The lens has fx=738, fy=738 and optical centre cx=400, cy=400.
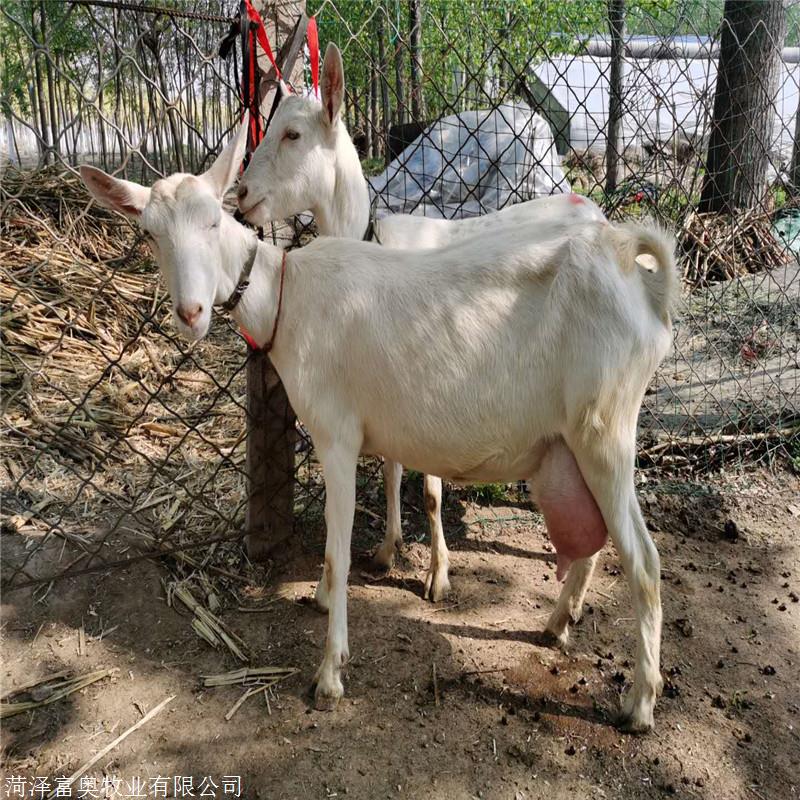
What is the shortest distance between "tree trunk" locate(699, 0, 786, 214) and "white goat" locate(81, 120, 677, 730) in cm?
252

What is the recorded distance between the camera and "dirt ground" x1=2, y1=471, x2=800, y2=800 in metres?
2.39

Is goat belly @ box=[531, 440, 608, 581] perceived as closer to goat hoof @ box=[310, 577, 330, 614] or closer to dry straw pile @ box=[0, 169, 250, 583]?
goat hoof @ box=[310, 577, 330, 614]

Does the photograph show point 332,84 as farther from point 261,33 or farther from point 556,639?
point 556,639

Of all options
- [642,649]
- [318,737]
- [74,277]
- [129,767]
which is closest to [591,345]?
[642,649]

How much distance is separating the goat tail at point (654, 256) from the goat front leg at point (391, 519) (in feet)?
4.69

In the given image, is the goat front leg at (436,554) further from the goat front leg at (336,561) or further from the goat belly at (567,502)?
the goat belly at (567,502)

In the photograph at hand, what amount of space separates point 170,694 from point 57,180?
477cm

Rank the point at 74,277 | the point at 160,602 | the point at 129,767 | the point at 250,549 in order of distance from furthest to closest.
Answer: the point at 74,277 < the point at 250,549 < the point at 160,602 < the point at 129,767

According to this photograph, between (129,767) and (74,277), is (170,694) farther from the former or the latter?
(74,277)

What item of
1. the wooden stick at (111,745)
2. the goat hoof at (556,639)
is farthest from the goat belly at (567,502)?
the wooden stick at (111,745)

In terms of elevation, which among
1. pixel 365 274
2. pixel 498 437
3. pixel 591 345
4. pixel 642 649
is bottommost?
pixel 642 649

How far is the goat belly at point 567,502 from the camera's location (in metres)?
2.56

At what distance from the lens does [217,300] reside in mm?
2521

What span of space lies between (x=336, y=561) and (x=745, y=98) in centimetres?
395
